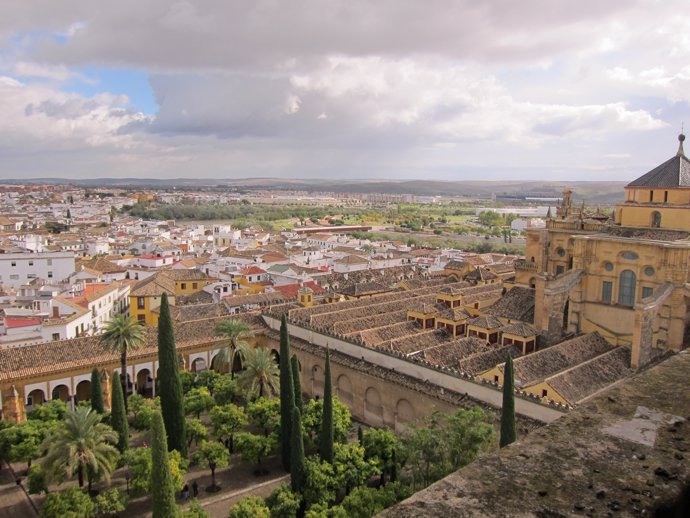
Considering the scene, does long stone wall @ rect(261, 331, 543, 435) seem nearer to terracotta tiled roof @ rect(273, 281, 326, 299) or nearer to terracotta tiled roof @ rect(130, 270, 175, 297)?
terracotta tiled roof @ rect(273, 281, 326, 299)

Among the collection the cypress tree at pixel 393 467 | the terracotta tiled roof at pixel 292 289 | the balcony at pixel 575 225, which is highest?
the balcony at pixel 575 225

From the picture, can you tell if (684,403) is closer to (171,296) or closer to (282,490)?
(282,490)

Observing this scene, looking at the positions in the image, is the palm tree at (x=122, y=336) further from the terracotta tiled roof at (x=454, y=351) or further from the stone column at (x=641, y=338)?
the stone column at (x=641, y=338)

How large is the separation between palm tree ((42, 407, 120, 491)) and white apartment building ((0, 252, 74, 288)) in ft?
115

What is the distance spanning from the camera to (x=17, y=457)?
73.0 ft

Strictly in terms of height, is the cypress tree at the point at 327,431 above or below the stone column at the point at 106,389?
above

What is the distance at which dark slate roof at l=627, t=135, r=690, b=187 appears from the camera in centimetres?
2724

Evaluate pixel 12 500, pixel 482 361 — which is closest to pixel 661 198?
pixel 482 361

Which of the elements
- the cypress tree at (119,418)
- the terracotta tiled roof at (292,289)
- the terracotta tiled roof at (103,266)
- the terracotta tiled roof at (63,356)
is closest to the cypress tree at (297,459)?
the cypress tree at (119,418)

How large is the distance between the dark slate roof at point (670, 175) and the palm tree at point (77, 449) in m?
27.6

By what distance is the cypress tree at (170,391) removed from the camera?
22.2 m

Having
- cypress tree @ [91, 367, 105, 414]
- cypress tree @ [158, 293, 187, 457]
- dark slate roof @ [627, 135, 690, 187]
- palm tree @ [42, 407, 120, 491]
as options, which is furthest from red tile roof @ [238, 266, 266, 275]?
dark slate roof @ [627, 135, 690, 187]

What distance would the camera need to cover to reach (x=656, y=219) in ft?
92.2

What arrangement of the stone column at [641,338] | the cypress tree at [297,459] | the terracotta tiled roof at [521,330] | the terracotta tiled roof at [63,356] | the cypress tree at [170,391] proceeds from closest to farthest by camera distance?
1. the cypress tree at [297,459]
2. the cypress tree at [170,391]
3. the stone column at [641,338]
4. the terracotta tiled roof at [63,356]
5. the terracotta tiled roof at [521,330]
